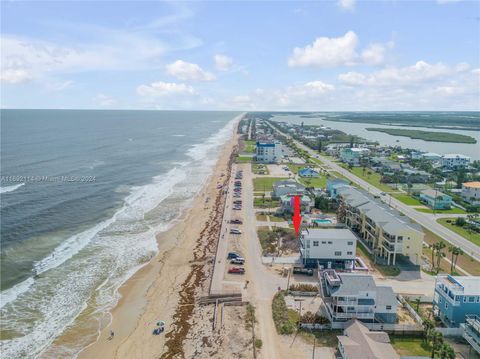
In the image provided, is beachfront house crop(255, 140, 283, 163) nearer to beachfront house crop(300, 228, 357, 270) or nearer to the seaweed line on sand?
the seaweed line on sand

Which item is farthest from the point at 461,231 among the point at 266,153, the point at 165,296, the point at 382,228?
the point at 266,153

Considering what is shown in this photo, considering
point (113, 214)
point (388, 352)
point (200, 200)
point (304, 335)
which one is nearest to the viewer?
point (388, 352)

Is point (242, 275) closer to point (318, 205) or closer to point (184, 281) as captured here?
point (184, 281)

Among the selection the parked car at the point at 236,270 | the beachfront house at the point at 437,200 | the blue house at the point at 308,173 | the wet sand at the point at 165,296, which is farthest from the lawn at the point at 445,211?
the parked car at the point at 236,270

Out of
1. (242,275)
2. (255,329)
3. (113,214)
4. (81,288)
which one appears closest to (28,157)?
(113,214)

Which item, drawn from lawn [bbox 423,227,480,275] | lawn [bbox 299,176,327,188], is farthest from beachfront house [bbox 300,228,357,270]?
lawn [bbox 299,176,327,188]

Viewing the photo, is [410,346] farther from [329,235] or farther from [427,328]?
[329,235]
